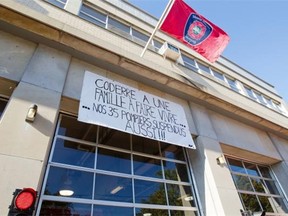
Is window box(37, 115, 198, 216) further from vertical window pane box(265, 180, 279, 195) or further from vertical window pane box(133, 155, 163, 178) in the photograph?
vertical window pane box(265, 180, 279, 195)

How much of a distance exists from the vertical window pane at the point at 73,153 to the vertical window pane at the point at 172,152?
199 cm

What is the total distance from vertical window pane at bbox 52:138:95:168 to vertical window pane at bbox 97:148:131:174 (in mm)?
180

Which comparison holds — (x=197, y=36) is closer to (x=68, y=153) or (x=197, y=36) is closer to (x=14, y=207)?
(x=68, y=153)

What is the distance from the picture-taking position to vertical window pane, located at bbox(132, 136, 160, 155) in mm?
4926

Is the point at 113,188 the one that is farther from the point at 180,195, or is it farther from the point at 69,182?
the point at 180,195

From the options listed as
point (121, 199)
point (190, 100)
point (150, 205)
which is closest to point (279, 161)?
point (190, 100)

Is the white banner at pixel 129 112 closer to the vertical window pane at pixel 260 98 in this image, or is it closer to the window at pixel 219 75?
the window at pixel 219 75

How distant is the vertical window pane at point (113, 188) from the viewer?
371cm

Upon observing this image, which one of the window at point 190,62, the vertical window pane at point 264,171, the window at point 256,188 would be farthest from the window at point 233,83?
the window at point 256,188

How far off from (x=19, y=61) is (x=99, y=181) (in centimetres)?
287

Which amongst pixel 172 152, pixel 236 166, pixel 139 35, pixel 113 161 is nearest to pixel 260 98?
pixel 236 166

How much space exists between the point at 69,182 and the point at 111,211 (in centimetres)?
93

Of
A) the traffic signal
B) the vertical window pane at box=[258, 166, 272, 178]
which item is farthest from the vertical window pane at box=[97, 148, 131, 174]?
the vertical window pane at box=[258, 166, 272, 178]

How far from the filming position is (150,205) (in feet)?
13.5
